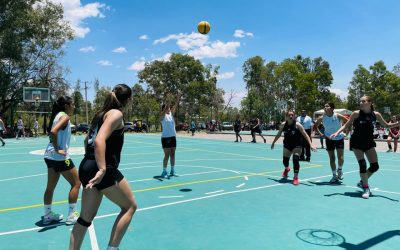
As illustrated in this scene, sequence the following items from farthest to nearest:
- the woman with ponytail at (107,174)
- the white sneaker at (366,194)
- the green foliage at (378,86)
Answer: the green foliage at (378,86)
the white sneaker at (366,194)
the woman with ponytail at (107,174)

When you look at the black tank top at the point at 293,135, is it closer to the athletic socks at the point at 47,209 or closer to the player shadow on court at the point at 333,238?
the player shadow on court at the point at 333,238

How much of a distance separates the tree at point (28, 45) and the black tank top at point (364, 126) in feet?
114

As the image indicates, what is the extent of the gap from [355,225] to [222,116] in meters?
78.9

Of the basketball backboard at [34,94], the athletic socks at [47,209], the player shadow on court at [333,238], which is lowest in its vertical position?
the player shadow on court at [333,238]

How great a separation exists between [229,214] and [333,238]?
179cm

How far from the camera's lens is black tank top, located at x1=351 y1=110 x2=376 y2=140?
746cm

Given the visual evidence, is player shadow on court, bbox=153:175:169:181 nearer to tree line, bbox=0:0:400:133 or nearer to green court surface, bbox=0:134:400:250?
green court surface, bbox=0:134:400:250

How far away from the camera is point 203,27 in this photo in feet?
43.9

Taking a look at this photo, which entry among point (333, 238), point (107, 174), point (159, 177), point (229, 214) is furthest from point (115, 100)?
point (159, 177)

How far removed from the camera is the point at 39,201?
23.2ft

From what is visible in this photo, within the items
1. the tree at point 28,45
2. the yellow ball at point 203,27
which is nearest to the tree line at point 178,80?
the tree at point 28,45

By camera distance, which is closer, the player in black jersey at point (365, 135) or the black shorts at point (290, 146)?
the player in black jersey at point (365, 135)

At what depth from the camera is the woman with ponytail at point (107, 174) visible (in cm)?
353

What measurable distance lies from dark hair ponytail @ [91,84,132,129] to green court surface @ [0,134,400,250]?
6.19ft
